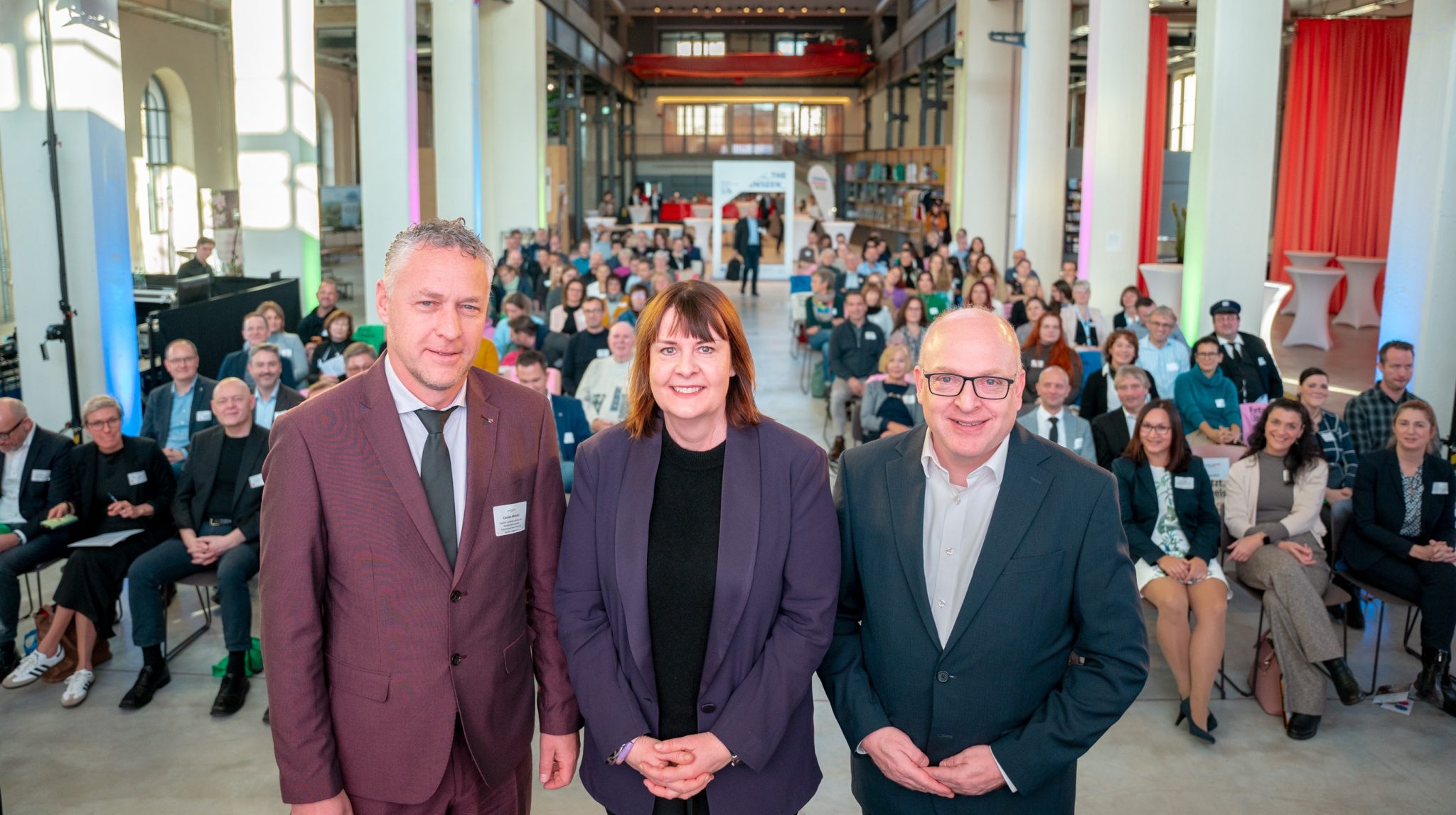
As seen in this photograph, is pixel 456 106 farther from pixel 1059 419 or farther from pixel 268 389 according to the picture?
pixel 1059 419

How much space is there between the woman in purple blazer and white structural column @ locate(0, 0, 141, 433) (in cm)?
659

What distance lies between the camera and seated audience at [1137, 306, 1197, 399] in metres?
7.62

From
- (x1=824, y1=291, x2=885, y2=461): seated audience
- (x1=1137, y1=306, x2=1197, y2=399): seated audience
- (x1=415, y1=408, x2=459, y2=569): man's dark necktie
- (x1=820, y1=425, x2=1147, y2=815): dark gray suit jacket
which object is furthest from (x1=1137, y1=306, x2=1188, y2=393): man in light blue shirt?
(x1=415, y1=408, x2=459, y2=569): man's dark necktie

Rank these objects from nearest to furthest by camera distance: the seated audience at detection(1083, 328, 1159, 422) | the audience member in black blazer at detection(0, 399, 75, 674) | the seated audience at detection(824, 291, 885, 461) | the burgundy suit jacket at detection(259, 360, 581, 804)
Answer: the burgundy suit jacket at detection(259, 360, 581, 804) → the audience member in black blazer at detection(0, 399, 75, 674) → the seated audience at detection(1083, 328, 1159, 422) → the seated audience at detection(824, 291, 885, 461)

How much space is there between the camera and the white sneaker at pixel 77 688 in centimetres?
448

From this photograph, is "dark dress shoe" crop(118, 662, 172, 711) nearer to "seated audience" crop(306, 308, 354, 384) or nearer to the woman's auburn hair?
the woman's auburn hair

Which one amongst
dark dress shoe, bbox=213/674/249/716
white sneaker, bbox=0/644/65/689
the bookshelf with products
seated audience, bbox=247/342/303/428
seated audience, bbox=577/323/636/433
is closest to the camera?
dark dress shoe, bbox=213/674/249/716

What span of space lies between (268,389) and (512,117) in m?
13.1

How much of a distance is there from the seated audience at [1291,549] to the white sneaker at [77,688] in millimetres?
4796

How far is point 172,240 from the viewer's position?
21.1m

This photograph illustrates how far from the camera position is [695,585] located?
6.82 ft

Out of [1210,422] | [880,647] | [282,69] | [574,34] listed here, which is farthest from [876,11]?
[880,647]

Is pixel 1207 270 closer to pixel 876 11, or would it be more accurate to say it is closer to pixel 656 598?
pixel 656 598

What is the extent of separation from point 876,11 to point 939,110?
9.25 m
